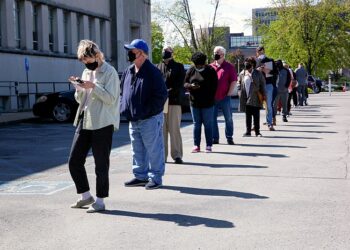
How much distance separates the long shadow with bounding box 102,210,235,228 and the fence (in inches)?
883

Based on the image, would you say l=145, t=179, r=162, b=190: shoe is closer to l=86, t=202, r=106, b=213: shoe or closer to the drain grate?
the drain grate

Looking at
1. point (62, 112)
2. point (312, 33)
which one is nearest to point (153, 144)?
point (62, 112)

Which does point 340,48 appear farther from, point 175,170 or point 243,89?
point 175,170

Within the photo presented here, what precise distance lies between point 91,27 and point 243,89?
2799 centimetres

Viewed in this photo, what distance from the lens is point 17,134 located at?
1738 centimetres

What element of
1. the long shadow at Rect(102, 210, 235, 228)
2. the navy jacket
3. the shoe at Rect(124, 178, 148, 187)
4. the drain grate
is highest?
the navy jacket

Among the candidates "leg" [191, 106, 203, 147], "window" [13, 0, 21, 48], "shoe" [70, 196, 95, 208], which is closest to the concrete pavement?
Answer: "shoe" [70, 196, 95, 208]

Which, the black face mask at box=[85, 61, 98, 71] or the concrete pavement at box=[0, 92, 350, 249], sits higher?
the black face mask at box=[85, 61, 98, 71]

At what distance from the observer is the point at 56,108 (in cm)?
2144

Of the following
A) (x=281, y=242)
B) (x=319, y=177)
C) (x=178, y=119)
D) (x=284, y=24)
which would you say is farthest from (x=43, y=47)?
(x=284, y=24)

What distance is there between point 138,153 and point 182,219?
6.88 feet

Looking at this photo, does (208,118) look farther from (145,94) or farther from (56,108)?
(56,108)

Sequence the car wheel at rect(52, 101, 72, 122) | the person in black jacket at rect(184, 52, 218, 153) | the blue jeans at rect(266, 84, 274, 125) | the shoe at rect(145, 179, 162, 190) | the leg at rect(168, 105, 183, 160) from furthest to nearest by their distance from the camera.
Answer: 1. the car wheel at rect(52, 101, 72, 122)
2. the blue jeans at rect(266, 84, 274, 125)
3. the person in black jacket at rect(184, 52, 218, 153)
4. the leg at rect(168, 105, 183, 160)
5. the shoe at rect(145, 179, 162, 190)

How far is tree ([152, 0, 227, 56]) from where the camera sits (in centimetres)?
6938
